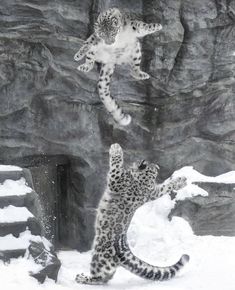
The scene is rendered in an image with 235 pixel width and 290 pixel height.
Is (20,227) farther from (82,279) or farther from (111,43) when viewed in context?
(111,43)

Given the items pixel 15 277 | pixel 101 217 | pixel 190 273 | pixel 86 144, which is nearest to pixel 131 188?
pixel 101 217

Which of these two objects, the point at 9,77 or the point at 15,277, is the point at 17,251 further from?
the point at 9,77

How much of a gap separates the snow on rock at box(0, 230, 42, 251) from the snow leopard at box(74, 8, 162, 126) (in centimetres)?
172

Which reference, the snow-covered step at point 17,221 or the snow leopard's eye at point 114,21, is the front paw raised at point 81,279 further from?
the snow leopard's eye at point 114,21

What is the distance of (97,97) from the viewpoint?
8.23m

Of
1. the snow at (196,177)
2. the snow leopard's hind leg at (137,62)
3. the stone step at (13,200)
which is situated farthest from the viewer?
the snow at (196,177)

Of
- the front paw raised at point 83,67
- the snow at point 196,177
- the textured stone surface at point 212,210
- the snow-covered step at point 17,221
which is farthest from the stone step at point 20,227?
the snow at point 196,177

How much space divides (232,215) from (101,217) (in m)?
3.67

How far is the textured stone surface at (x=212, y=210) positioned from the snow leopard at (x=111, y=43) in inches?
92.0

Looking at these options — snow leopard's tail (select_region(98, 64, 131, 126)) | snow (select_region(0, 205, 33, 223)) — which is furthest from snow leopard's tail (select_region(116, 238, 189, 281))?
snow leopard's tail (select_region(98, 64, 131, 126))

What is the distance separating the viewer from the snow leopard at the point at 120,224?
581 cm

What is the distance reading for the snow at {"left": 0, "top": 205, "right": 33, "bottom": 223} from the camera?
6.22 m

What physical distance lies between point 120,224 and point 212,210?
10.8 ft

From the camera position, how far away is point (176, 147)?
884 centimetres
